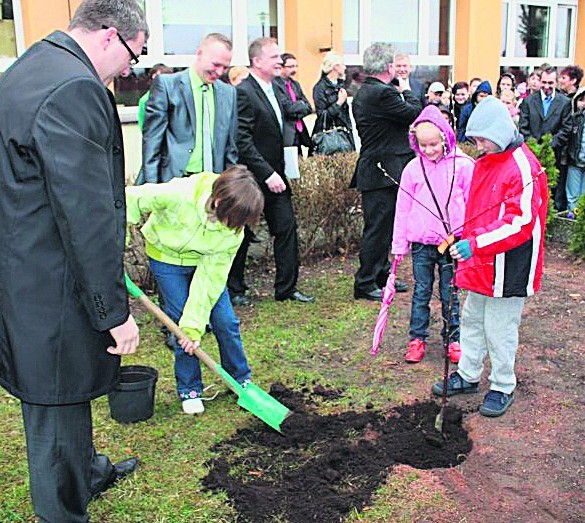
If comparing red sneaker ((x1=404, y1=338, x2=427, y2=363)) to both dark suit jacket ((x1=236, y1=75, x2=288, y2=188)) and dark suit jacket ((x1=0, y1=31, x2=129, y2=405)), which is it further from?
dark suit jacket ((x1=0, y1=31, x2=129, y2=405))

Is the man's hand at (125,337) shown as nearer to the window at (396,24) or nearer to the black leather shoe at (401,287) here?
the black leather shoe at (401,287)

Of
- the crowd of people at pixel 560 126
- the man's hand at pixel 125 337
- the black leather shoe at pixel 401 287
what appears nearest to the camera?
the man's hand at pixel 125 337

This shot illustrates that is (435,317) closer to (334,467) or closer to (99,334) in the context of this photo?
(334,467)

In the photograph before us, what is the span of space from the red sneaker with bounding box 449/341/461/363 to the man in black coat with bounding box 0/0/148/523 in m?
2.84

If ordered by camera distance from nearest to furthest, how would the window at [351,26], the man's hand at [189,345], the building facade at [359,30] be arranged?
the man's hand at [189,345] < the building facade at [359,30] < the window at [351,26]

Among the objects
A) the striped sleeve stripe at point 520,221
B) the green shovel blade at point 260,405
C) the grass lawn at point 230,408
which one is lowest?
the grass lawn at point 230,408

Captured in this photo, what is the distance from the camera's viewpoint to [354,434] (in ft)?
13.1

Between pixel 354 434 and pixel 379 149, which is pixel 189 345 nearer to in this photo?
pixel 354 434

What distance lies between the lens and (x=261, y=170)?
5.88 m

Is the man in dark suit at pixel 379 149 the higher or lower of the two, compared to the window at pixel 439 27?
lower

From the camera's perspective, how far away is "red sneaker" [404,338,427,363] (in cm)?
503

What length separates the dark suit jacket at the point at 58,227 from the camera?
2363mm

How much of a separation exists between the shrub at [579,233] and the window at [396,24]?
594cm

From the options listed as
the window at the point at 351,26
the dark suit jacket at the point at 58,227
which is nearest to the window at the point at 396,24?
the window at the point at 351,26
